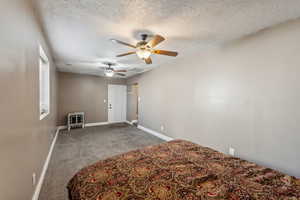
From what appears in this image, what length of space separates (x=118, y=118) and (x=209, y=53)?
200 inches

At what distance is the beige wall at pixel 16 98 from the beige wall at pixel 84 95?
4150 mm

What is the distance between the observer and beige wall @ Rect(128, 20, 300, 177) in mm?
1733

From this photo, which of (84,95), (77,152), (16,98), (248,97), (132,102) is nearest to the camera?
(16,98)

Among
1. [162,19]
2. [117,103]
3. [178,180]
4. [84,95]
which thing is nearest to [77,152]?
[178,180]

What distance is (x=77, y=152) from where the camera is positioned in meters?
3.06

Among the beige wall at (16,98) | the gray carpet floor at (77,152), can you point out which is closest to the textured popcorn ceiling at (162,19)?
the beige wall at (16,98)

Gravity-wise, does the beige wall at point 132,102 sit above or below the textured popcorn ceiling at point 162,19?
below

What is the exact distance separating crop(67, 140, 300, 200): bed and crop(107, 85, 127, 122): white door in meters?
4.85

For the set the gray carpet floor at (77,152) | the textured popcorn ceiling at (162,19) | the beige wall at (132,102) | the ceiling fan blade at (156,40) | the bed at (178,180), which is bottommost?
the gray carpet floor at (77,152)

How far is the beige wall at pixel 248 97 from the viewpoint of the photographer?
1.73 metres

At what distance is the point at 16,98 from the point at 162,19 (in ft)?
6.09

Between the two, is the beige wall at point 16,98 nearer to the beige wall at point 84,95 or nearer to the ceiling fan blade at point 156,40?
the ceiling fan blade at point 156,40

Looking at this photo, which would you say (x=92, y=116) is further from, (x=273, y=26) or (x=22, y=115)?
(x=273, y=26)

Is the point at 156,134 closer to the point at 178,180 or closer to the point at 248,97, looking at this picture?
the point at 248,97
